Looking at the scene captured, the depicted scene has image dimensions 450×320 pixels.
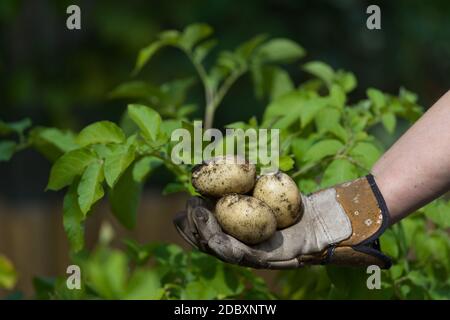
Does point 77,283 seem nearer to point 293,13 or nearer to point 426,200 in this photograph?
point 426,200

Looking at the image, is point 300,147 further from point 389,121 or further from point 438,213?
point 438,213

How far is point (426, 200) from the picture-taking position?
5.61 feet

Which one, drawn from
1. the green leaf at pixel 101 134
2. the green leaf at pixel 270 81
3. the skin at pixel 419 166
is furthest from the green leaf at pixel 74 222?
the green leaf at pixel 270 81

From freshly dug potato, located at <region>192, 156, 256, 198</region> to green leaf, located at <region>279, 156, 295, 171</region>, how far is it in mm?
85

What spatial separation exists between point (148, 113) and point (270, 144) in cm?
27

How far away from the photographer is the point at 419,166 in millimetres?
1679

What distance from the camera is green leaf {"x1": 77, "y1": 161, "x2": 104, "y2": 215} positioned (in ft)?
5.51

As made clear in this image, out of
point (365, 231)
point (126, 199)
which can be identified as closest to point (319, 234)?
point (365, 231)

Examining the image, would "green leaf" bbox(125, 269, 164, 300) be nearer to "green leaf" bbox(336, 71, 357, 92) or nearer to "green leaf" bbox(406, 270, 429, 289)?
"green leaf" bbox(406, 270, 429, 289)

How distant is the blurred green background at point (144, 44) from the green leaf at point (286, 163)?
9.18ft

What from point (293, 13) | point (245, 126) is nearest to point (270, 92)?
point (245, 126)

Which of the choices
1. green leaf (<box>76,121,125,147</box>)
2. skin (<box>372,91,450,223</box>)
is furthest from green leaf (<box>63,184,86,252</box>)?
skin (<box>372,91,450,223</box>)

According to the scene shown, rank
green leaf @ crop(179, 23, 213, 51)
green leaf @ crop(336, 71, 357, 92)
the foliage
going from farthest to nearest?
green leaf @ crop(179, 23, 213, 51) → green leaf @ crop(336, 71, 357, 92) → the foliage

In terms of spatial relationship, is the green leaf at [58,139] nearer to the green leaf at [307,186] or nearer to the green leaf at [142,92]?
the green leaf at [142,92]
